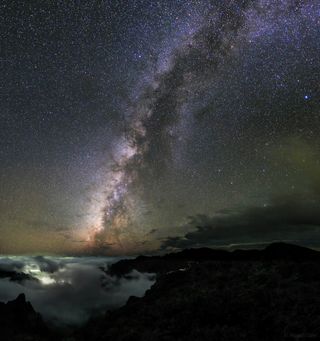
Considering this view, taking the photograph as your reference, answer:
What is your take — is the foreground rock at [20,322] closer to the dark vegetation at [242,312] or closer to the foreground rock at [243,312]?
the dark vegetation at [242,312]

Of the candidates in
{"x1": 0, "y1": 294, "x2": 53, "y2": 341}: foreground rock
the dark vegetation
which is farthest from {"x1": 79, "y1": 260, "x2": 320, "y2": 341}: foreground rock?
{"x1": 0, "y1": 294, "x2": 53, "y2": 341}: foreground rock

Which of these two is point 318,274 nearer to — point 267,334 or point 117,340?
point 267,334

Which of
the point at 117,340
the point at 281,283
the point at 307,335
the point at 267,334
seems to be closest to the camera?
the point at 307,335

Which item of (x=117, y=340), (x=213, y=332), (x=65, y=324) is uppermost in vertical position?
(x=213, y=332)

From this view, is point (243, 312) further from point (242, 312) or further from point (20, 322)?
point (20, 322)

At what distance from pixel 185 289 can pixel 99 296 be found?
191 feet

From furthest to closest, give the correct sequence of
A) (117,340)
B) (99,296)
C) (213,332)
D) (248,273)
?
(99,296) < (248,273) < (117,340) < (213,332)

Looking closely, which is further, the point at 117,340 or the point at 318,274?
the point at 318,274

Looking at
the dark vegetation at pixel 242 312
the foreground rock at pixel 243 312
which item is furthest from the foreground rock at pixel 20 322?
the foreground rock at pixel 243 312

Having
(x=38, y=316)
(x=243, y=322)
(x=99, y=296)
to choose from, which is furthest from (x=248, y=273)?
(x=99, y=296)

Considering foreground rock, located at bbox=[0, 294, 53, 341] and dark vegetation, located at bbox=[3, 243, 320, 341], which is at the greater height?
dark vegetation, located at bbox=[3, 243, 320, 341]

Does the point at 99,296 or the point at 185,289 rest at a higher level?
the point at 185,289

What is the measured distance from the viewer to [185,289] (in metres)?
43.2

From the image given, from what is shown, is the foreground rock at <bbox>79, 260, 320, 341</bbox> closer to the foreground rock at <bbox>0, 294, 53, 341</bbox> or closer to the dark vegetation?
the dark vegetation
